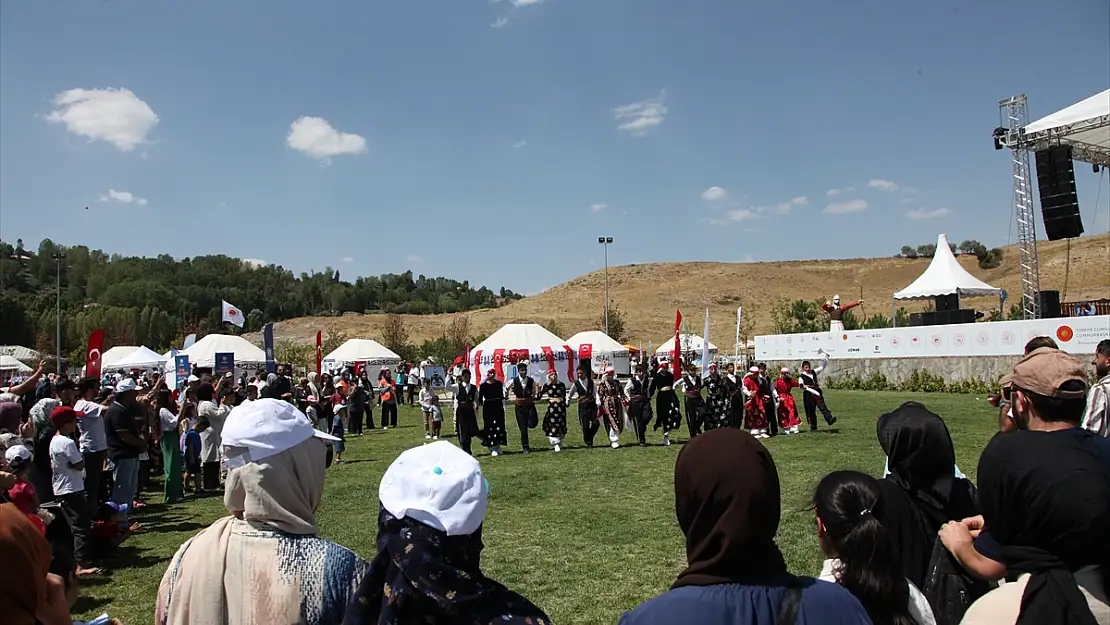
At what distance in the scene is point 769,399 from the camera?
609 inches

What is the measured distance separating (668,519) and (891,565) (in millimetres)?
6230

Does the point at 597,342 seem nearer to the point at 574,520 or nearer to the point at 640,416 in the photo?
the point at 640,416

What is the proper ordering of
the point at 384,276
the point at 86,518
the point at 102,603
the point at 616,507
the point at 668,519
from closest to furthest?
the point at 102,603, the point at 86,518, the point at 668,519, the point at 616,507, the point at 384,276

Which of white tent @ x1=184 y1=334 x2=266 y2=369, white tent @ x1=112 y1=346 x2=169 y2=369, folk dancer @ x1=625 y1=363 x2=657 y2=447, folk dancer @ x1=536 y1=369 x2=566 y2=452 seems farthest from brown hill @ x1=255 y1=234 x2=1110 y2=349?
folk dancer @ x1=536 y1=369 x2=566 y2=452

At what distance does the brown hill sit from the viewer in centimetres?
8088

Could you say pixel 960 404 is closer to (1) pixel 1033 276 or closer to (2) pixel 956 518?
(1) pixel 1033 276

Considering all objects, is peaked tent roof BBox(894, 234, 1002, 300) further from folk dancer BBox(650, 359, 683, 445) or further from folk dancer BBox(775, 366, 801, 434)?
folk dancer BBox(650, 359, 683, 445)

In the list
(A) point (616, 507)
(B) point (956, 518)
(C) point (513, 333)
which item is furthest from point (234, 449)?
(C) point (513, 333)

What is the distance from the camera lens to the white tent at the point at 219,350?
27.7 m

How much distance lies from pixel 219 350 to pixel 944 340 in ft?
85.6

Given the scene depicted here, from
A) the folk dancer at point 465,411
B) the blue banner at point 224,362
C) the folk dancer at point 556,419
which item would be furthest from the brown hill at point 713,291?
the folk dancer at point 465,411

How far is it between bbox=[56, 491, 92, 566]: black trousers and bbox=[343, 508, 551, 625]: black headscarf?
6480 mm

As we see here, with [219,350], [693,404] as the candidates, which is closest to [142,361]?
[219,350]

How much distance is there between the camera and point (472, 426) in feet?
48.4
